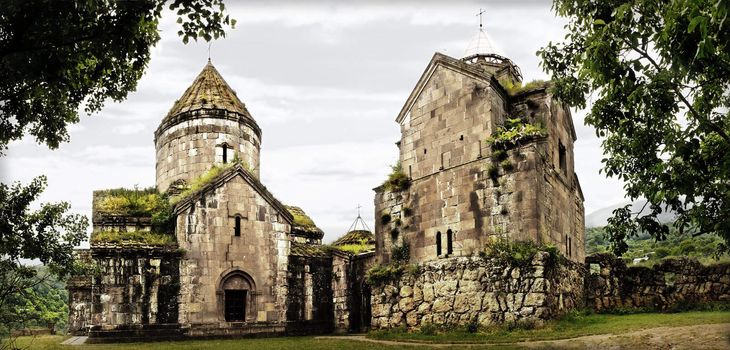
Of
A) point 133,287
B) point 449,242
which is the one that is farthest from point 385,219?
point 133,287

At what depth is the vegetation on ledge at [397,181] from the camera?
20.1m

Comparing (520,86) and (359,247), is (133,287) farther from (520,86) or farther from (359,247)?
(520,86)

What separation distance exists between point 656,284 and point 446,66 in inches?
369

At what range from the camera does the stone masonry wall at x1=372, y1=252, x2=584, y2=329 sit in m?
16.0

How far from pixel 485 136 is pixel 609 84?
8948 mm

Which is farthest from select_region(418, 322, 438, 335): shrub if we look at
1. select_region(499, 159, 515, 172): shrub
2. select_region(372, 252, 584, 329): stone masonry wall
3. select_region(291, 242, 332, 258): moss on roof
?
select_region(291, 242, 332, 258): moss on roof

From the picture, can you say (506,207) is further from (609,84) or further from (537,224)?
(609,84)

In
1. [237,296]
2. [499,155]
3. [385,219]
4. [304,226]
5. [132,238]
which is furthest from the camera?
[304,226]

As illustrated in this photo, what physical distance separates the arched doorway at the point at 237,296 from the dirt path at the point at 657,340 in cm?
1028

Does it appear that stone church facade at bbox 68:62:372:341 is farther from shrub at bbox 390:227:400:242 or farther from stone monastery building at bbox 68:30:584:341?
shrub at bbox 390:227:400:242

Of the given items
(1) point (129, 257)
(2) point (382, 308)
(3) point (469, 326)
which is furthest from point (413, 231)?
(1) point (129, 257)

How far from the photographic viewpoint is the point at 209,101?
2467 centimetres

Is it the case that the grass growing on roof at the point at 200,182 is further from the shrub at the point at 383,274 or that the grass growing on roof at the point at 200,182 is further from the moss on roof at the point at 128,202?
the shrub at the point at 383,274

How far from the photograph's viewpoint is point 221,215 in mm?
21438
